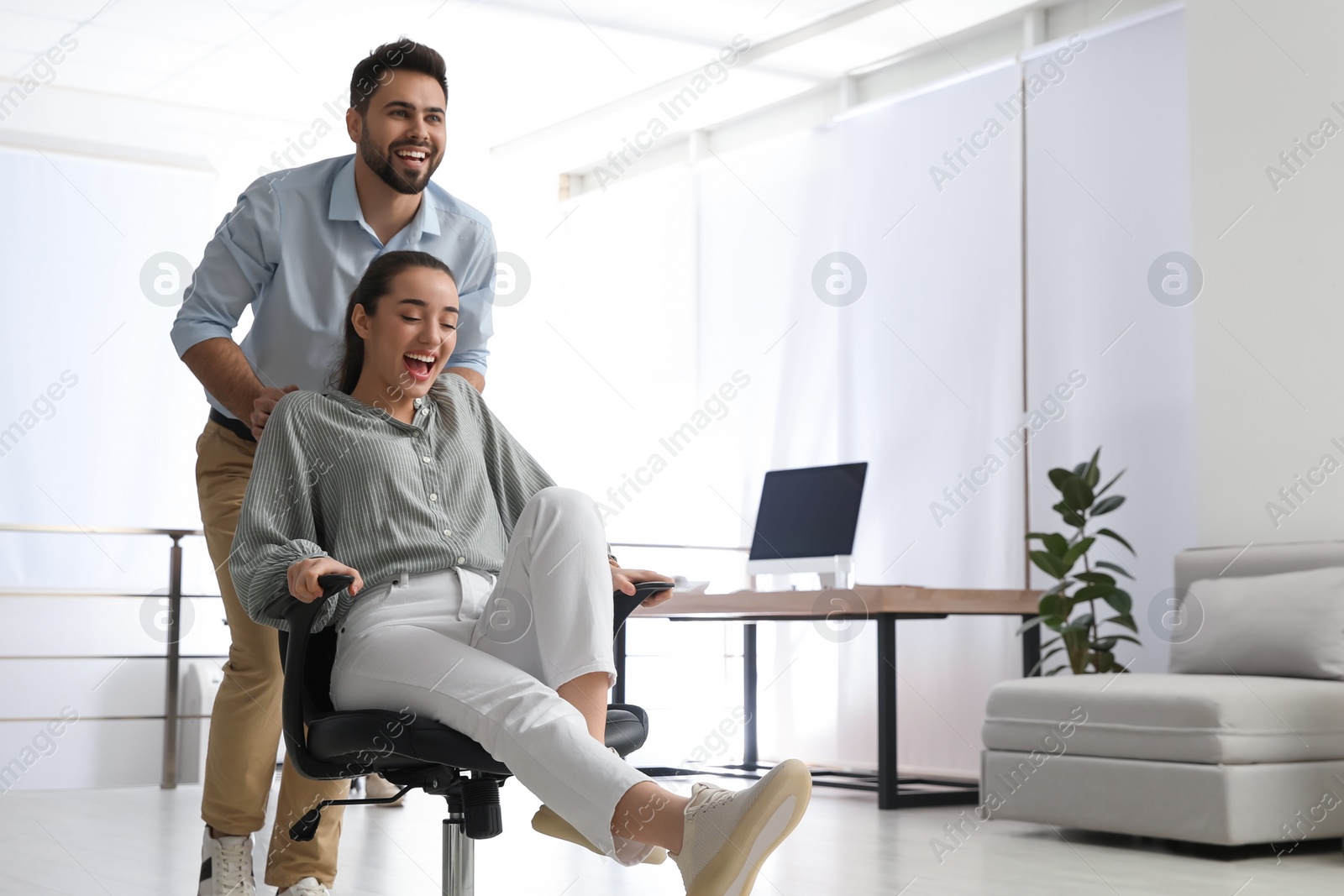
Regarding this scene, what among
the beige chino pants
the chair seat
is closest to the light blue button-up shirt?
the beige chino pants

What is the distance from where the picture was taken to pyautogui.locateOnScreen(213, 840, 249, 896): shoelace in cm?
214

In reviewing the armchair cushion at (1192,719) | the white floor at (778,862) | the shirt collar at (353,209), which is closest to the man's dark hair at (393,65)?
Answer: the shirt collar at (353,209)

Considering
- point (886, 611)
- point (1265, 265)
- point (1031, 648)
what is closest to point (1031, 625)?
point (1031, 648)

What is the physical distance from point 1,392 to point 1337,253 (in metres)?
5.00

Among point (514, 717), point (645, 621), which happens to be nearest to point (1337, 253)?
point (514, 717)

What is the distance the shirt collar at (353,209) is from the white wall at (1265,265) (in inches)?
110

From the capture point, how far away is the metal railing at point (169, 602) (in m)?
5.11

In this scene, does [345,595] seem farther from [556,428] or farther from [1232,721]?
[556,428]

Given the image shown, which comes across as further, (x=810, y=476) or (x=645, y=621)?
(x=645, y=621)

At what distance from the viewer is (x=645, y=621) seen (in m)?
6.77

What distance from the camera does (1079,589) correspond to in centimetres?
428

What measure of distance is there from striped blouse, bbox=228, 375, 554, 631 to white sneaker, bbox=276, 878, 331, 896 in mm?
678

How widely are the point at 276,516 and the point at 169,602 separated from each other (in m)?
4.13

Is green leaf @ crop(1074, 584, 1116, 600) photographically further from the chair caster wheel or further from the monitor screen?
the chair caster wheel
